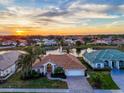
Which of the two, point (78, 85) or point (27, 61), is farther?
point (27, 61)

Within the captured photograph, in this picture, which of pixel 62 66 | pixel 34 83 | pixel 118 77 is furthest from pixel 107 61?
pixel 34 83

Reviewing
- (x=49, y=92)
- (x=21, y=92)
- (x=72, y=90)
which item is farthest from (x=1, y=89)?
(x=72, y=90)

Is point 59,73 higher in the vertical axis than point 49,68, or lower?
lower

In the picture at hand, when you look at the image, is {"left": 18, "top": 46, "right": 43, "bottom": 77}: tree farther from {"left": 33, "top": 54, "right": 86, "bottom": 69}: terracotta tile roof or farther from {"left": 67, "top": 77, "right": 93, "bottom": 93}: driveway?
{"left": 67, "top": 77, "right": 93, "bottom": 93}: driveway

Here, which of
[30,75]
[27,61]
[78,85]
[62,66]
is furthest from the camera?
[62,66]

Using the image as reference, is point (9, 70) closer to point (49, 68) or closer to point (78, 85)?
point (49, 68)

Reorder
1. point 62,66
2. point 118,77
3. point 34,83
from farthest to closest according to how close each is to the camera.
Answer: point 62,66, point 118,77, point 34,83

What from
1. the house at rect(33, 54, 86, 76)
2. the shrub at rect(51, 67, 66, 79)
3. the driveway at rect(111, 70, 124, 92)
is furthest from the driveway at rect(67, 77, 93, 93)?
the driveway at rect(111, 70, 124, 92)
